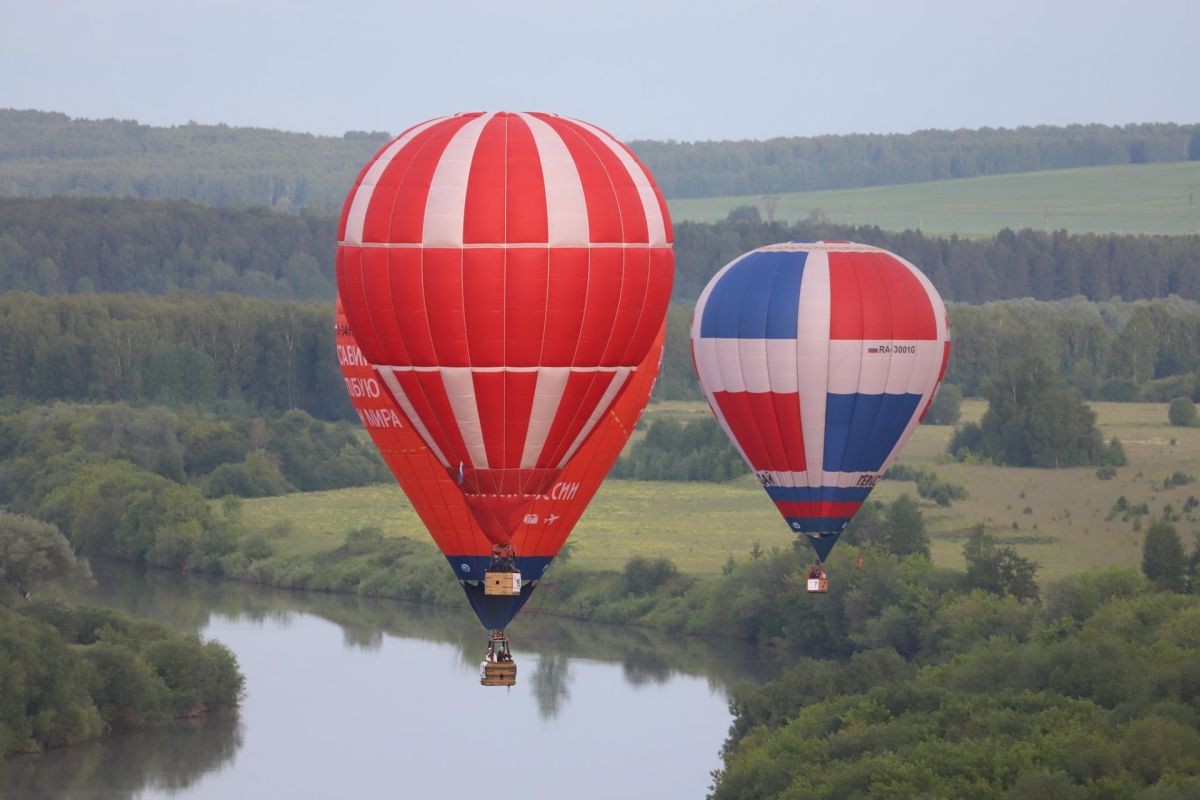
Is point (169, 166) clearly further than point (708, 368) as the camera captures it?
Yes

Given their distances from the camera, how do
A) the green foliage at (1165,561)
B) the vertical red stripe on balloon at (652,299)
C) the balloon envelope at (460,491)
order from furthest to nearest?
1. the green foliage at (1165,561)
2. the vertical red stripe on balloon at (652,299)
3. the balloon envelope at (460,491)

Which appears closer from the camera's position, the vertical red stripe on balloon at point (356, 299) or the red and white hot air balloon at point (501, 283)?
the red and white hot air balloon at point (501, 283)

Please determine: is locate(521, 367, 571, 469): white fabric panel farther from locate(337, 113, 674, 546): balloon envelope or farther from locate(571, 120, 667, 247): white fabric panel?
locate(571, 120, 667, 247): white fabric panel

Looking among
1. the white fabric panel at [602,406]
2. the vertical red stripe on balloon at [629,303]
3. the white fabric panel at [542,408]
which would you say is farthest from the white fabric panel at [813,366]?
the white fabric panel at [542,408]

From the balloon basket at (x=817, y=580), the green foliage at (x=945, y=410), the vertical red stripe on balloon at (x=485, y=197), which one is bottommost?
the green foliage at (x=945, y=410)

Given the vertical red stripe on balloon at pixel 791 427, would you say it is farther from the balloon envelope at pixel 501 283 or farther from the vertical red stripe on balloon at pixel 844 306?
the balloon envelope at pixel 501 283

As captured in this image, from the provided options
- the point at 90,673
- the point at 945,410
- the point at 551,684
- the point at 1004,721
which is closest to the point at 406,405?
the point at 1004,721

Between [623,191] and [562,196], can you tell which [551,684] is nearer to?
[623,191]
